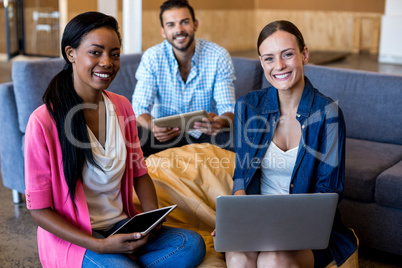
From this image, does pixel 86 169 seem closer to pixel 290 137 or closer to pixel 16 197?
pixel 290 137

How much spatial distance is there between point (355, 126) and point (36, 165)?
2307mm

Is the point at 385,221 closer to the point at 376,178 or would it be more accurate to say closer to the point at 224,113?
the point at 376,178

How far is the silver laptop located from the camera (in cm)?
159

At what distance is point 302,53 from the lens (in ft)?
6.65

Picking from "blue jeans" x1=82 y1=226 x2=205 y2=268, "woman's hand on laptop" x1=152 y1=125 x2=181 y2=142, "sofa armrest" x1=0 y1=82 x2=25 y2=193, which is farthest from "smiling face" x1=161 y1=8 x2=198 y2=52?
"blue jeans" x1=82 y1=226 x2=205 y2=268

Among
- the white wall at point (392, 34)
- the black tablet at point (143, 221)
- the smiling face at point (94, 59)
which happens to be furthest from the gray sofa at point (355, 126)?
the white wall at point (392, 34)

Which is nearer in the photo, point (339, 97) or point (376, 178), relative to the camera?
point (376, 178)

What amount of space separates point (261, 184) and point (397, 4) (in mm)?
7419

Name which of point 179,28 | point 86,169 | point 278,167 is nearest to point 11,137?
point 179,28

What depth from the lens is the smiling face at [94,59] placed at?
69.5 inches

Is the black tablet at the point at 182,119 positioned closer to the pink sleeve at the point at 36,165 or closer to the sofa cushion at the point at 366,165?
the sofa cushion at the point at 366,165

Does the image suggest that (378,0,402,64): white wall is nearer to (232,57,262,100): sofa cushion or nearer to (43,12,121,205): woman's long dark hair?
(232,57,262,100): sofa cushion

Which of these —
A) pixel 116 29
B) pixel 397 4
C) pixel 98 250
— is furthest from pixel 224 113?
pixel 397 4

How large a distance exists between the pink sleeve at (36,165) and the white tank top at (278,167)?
852 millimetres
